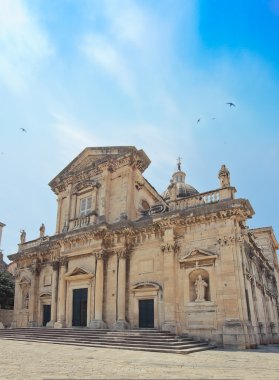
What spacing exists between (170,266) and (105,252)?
4.74 meters

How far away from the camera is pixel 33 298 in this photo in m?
24.6

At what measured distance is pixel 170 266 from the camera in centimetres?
1752

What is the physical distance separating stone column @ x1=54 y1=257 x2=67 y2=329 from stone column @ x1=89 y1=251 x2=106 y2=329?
9.33 ft

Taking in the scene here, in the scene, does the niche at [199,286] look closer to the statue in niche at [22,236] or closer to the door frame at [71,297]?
the door frame at [71,297]

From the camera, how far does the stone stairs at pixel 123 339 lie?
13.2 m

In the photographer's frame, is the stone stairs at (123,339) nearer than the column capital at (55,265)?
Yes

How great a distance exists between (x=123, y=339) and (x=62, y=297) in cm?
819

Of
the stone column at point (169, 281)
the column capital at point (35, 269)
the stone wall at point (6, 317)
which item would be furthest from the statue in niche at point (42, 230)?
the stone column at point (169, 281)

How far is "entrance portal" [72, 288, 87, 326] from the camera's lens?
20.9 metres

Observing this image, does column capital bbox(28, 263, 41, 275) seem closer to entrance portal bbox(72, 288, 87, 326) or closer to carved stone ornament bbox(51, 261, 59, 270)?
carved stone ornament bbox(51, 261, 59, 270)

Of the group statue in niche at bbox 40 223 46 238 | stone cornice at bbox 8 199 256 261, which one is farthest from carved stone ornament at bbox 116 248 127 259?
statue in niche at bbox 40 223 46 238

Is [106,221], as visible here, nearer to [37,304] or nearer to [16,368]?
[37,304]

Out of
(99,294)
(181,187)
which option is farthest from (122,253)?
(181,187)

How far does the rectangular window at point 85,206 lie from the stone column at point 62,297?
3.38 metres
